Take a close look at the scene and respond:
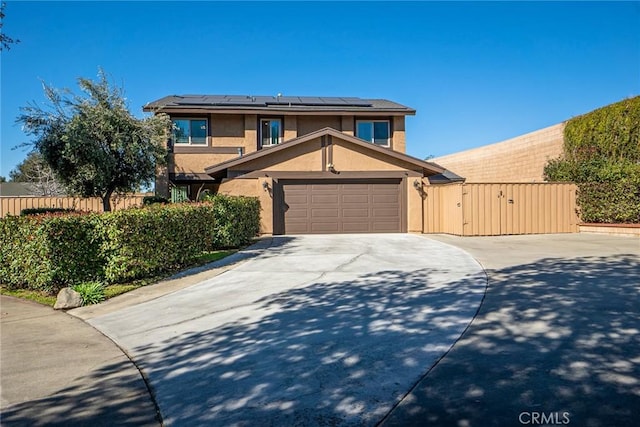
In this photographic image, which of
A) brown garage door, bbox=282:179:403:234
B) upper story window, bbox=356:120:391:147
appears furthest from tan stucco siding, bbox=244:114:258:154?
upper story window, bbox=356:120:391:147

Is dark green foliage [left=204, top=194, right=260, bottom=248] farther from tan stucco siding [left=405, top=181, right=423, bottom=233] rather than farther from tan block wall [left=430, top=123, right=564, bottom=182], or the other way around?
tan block wall [left=430, top=123, right=564, bottom=182]

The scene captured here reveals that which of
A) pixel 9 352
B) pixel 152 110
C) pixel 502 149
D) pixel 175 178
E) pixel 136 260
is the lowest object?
pixel 9 352

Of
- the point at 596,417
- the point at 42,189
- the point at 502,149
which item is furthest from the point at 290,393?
the point at 42,189

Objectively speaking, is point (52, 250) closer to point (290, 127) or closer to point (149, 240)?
point (149, 240)

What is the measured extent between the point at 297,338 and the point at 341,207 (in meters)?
13.1

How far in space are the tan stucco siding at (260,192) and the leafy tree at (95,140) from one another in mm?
3389

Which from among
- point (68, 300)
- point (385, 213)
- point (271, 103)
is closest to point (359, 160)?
point (385, 213)

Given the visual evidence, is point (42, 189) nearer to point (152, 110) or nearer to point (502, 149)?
point (152, 110)

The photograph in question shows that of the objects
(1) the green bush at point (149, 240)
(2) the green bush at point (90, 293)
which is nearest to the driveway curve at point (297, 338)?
(2) the green bush at point (90, 293)

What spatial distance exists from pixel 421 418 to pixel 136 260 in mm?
7111

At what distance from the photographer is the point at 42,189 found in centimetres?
3178

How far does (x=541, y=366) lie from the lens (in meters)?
3.88
